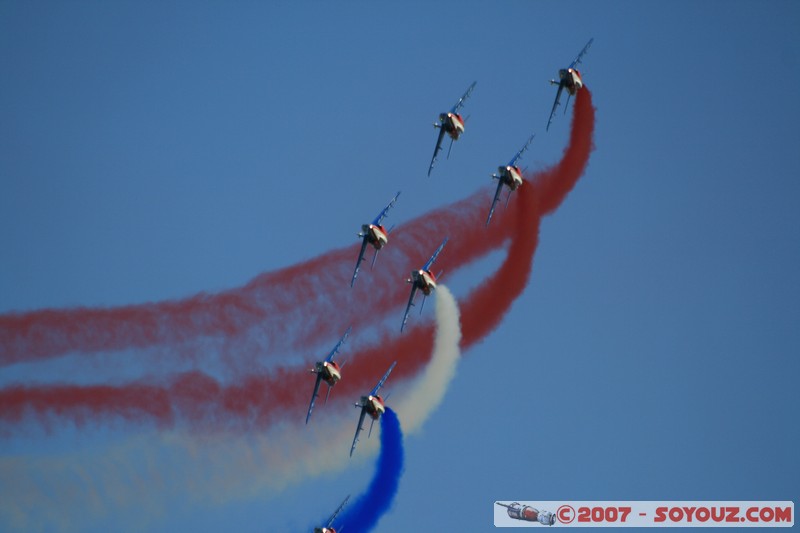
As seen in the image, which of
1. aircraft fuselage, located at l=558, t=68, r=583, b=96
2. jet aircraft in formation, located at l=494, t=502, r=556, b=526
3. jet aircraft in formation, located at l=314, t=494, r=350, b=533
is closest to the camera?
jet aircraft in formation, located at l=314, t=494, r=350, b=533

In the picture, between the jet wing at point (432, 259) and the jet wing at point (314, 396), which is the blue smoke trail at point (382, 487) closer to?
the jet wing at point (314, 396)

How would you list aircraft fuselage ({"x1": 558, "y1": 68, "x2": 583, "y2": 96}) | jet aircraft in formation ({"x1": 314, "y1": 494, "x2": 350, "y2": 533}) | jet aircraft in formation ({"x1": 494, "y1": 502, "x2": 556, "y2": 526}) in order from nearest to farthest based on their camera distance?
jet aircraft in formation ({"x1": 314, "y1": 494, "x2": 350, "y2": 533}), aircraft fuselage ({"x1": 558, "y1": 68, "x2": 583, "y2": 96}), jet aircraft in formation ({"x1": 494, "y1": 502, "x2": 556, "y2": 526})

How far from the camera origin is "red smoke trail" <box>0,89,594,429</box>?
50656 mm

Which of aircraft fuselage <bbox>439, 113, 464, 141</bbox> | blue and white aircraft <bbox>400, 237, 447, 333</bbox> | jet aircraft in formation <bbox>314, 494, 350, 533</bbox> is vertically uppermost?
aircraft fuselage <bbox>439, 113, 464, 141</bbox>

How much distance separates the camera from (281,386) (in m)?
52.1

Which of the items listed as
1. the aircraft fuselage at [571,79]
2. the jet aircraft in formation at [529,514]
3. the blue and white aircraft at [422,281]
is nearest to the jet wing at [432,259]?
the blue and white aircraft at [422,281]

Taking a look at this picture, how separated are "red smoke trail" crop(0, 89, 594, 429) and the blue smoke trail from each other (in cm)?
215

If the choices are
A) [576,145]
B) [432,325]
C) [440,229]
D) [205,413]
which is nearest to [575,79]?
[576,145]

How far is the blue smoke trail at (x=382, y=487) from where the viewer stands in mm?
50062

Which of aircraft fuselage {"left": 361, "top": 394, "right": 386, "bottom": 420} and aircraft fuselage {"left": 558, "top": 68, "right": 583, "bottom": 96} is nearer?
aircraft fuselage {"left": 361, "top": 394, "right": 386, "bottom": 420}

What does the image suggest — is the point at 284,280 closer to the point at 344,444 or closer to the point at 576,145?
the point at 344,444

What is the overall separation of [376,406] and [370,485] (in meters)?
3.15

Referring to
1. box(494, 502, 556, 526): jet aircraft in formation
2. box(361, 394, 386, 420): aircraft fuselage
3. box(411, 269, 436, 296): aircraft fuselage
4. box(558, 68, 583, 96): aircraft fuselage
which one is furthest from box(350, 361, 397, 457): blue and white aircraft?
box(558, 68, 583, 96): aircraft fuselage

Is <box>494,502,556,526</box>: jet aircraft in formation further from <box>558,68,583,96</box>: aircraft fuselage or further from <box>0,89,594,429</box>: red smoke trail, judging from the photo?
<box>558,68,583,96</box>: aircraft fuselage
